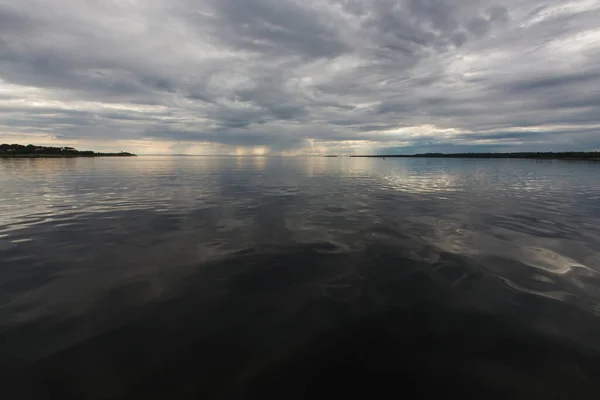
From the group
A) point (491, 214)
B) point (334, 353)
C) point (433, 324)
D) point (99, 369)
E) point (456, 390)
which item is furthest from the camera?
point (491, 214)

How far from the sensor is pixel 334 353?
22.7ft

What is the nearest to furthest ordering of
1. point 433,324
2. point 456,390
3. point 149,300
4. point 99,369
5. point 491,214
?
point 456,390, point 99,369, point 433,324, point 149,300, point 491,214

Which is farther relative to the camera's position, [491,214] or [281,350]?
[491,214]

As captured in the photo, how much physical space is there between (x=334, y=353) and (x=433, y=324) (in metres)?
3.37

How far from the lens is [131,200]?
90.7 feet

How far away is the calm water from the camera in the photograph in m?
6.14

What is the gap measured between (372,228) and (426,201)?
13829 mm

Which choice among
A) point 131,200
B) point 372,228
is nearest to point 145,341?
point 372,228

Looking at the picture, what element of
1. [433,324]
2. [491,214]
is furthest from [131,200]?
[491,214]

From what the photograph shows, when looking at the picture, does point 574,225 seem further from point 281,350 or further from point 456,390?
point 281,350

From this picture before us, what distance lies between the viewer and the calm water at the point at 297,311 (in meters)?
6.14

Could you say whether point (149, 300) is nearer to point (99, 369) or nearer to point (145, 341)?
point (145, 341)

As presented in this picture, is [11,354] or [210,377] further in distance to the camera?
[11,354]

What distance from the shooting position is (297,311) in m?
8.78
